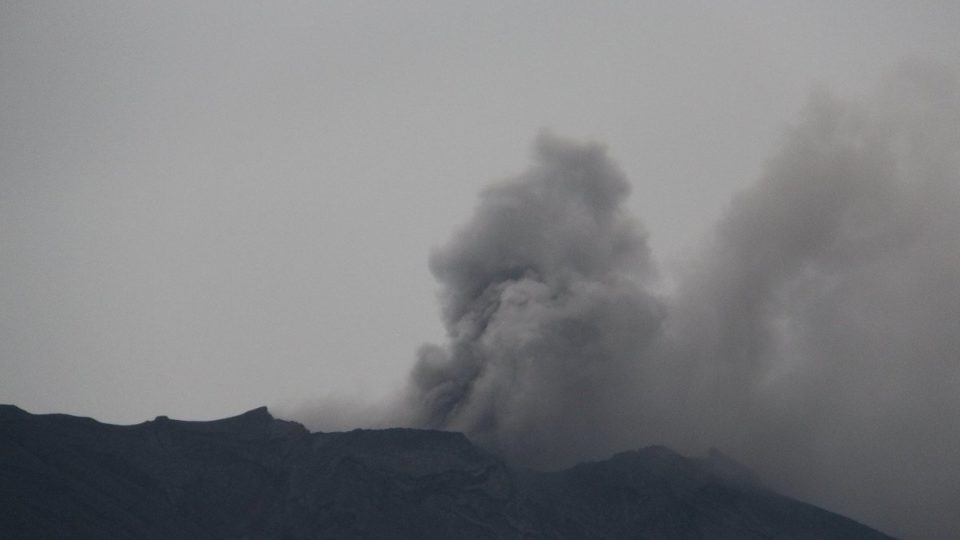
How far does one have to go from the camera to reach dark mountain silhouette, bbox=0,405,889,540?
4446 inches

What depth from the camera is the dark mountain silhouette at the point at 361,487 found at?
4446 inches

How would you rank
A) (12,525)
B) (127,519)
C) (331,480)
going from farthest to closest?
(331,480) → (127,519) → (12,525)

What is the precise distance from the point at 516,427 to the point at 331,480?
21.0 m

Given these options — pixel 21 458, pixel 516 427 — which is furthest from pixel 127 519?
pixel 516 427

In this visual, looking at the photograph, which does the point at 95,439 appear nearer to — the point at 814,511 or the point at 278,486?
the point at 278,486

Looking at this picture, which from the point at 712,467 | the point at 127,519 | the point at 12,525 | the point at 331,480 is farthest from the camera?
the point at 712,467

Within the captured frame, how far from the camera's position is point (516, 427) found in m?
126

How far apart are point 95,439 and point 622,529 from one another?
53.3 meters

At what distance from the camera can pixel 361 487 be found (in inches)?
4560

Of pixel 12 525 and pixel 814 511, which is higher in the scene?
pixel 814 511

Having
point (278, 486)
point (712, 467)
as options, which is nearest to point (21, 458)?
point (278, 486)

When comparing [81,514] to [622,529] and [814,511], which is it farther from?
[814,511]

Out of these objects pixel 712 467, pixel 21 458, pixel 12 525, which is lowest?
pixel 12 525

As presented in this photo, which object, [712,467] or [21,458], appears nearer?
[21,458]
